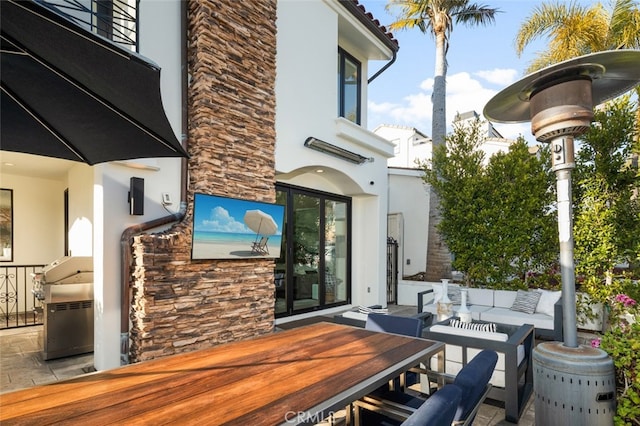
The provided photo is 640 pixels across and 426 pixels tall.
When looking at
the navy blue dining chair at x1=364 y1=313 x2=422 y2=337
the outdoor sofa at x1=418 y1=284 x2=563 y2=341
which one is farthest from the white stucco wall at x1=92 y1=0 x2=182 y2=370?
the outdoor sofa at x1=418 y1=284 x2=563 y2=341

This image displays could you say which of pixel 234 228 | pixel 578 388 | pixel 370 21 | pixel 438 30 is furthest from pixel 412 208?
pixel 578 388

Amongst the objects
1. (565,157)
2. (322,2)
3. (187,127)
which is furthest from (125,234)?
(322,2)

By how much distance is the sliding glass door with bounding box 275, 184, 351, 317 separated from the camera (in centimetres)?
758

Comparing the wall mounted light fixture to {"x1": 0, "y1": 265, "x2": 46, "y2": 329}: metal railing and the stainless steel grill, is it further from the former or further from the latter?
{"x1": 0, "y1": 265, "x2": 46, "y2": 329}: metal railing

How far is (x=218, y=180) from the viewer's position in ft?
17.2

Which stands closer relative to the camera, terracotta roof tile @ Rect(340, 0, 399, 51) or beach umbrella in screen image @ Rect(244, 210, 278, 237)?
beach umbrella in screen image @ Rect(244, 210, 278, 237)

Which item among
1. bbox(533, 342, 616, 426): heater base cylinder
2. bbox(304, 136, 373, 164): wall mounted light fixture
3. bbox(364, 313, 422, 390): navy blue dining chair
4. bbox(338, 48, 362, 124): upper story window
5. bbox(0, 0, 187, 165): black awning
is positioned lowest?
bbox(533, 342, 616, 426): heater base cylinder

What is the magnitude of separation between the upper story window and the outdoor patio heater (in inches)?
224

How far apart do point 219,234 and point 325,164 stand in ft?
9.84

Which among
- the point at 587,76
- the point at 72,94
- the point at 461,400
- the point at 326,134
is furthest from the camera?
the point at 326,134

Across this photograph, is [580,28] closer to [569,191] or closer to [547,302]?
[547,302]

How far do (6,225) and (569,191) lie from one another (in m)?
Answer: 9.56

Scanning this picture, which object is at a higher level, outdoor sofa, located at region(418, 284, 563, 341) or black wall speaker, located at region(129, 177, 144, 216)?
black wall speaker, located at region(129, 177, 144, 216)

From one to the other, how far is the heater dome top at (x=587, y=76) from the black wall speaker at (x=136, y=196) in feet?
12.8
